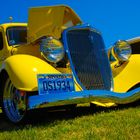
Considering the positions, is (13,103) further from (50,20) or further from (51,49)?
(50,20)

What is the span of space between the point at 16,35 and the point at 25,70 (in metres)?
2.49

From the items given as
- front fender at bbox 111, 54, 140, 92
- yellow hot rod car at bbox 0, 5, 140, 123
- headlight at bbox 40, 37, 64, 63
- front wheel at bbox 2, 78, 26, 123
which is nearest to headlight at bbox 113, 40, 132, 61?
yellow hot rod car at bbox 0, 5, 140, 123

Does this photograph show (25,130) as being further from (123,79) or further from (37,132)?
(123,79)

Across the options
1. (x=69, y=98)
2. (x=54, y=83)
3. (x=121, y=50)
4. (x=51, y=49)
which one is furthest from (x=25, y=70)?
(x=121, y=50)

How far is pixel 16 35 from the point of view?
27.2 feet

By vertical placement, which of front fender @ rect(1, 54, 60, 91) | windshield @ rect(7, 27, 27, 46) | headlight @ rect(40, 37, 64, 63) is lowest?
windshield @ rect(7, 27, 27, 46)

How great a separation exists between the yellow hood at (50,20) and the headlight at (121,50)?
88 centimetres

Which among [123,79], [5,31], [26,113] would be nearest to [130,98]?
[123,79]

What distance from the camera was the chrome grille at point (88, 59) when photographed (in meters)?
6.61

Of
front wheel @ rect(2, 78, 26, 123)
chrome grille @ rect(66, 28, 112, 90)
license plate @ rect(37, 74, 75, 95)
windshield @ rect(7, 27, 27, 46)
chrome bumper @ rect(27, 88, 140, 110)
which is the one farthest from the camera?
windshield @ rect(7, 27, 27, 46)

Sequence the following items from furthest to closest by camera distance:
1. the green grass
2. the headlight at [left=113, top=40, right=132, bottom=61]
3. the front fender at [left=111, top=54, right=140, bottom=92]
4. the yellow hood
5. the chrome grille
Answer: the headlight at [left=113, top=40, right=132, bottom=61]
the front fender at [left=111, top=54, right=140, bottom=92]
the yellow hood
the chrome grille
the green grass

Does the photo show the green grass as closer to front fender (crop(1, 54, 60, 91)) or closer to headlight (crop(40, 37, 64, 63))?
front fender (crop(1, 54, 60, 91))

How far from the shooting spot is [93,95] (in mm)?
6047

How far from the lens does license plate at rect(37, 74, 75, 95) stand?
5.75 meters
